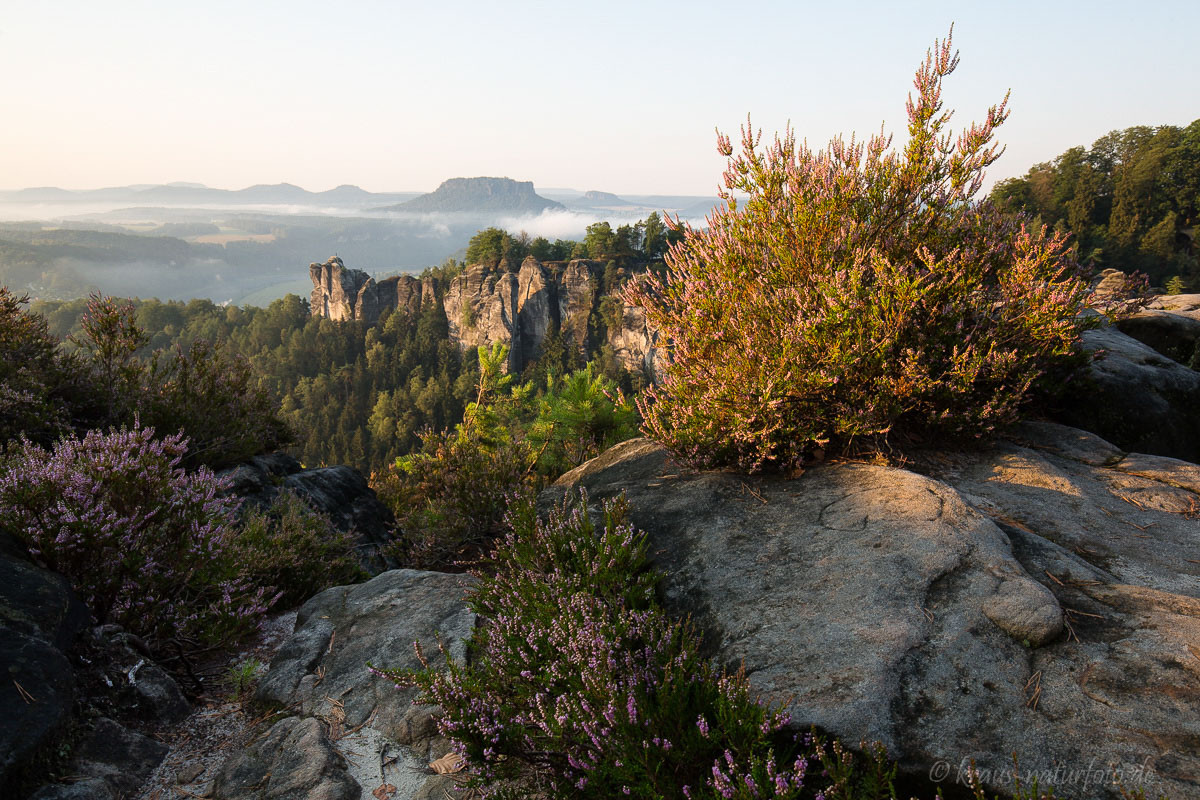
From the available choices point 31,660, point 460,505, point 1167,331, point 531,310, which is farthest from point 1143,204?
point 31,660

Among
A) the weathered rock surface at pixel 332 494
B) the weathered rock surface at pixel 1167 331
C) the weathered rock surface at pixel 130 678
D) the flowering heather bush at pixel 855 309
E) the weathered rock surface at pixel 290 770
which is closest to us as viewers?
the weathered rock surface at pixel 290 770

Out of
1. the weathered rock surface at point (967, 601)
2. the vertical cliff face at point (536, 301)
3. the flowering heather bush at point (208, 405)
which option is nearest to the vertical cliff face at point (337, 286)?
the vertical cliff face at point (536, 301)

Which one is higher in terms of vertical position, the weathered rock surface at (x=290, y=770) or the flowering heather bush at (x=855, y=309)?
the flowering heather bush at (x=855, y=309)

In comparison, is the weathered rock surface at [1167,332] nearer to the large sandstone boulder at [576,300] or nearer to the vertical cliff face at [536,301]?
the large sandstone boulder at [576,300]

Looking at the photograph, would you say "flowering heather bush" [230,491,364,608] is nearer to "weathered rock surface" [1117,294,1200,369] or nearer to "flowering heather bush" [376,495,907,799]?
"flowering heather bush" [376,495,907,799]

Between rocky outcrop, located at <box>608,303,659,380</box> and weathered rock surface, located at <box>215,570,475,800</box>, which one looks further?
rocky outcrop, located at <box>608,303,659,380</box>

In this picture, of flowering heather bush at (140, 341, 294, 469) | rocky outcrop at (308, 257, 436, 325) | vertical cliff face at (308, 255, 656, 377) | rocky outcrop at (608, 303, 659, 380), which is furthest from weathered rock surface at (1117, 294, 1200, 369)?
rocky outcrop at (308, 257, 436, 325)

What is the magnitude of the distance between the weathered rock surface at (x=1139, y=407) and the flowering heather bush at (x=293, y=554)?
765cm

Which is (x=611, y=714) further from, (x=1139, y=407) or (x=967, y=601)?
(x=1139, y=407)

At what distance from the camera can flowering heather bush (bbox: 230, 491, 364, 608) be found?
490 cm

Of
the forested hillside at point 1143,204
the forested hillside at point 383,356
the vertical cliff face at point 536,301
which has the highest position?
the forested hillside at point 1143,204

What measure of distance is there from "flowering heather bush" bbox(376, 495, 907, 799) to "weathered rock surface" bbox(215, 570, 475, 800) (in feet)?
1.75

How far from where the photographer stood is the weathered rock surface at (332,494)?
22.7 ft

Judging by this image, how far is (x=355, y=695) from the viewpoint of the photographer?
358cm
